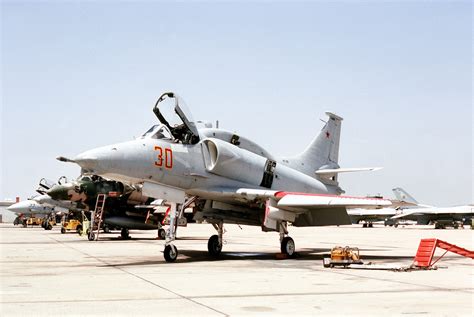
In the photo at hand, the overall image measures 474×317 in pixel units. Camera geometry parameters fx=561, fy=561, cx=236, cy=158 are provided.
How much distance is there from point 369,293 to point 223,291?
2.28 meters

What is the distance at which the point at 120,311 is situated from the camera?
700cm

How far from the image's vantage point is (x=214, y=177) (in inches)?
645

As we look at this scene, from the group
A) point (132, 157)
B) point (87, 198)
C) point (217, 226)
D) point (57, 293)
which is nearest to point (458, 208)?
point (87, 198)

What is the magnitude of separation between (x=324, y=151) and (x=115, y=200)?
13.2m

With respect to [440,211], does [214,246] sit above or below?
below

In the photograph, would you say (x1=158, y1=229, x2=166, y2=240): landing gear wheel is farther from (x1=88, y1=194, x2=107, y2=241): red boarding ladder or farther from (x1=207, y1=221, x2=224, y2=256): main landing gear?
(x1=207, y1=221, x2=224, y2=256): main landing gear

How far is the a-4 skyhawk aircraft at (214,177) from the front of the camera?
47.3 ft

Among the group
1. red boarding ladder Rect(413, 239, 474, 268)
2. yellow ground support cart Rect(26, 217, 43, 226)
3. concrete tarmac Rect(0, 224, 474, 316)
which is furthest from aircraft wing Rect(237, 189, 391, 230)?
yellow ground support cart Rect(26, 217, 43, 226)

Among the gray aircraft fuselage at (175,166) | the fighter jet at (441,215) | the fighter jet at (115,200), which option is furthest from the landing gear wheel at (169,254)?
the fighter jet at (441,215)

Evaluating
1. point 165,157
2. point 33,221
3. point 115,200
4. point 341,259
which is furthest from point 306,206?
point 33,221

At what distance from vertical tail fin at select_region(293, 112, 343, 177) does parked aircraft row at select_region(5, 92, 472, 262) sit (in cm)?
94

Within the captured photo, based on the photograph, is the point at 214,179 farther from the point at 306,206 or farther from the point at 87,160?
the point at 87,160

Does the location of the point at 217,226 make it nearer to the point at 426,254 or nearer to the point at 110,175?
the point at 110,175

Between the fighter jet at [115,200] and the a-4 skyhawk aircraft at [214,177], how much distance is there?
492 inches
